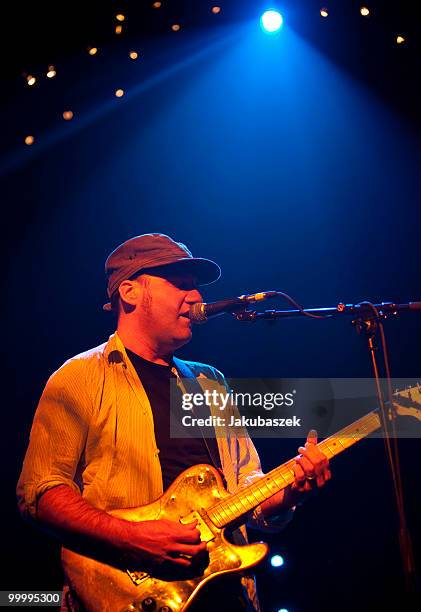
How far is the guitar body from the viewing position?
2.49m

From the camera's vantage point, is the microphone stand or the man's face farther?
the man's face

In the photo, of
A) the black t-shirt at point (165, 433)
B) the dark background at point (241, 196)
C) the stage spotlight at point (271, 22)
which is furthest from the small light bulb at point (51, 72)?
the black t-shirt at point (165, 433)

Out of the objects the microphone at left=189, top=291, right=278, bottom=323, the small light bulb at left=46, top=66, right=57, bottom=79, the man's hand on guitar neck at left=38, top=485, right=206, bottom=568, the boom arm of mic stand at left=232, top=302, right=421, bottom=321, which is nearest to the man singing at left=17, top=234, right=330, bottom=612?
the man's hand on guitar neck at left=38, top=485, right=206, bottom=568

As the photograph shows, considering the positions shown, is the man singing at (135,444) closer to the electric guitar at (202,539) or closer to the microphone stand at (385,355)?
the electric guitar at (202,539)

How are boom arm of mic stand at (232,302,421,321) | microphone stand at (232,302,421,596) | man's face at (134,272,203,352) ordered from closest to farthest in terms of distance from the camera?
microphone stand at (232,302,421,596)
boom arm of mic stand at (232,302,421,321)
man's face at (134,272,203,352)

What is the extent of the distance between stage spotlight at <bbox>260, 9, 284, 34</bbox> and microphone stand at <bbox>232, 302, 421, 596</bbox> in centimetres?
329

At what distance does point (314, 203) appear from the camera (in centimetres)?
511

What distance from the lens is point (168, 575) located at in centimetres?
255

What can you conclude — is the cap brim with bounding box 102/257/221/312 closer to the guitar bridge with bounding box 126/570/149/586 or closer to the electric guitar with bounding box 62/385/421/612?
the electric guitar with bounding box 62/385/421/612

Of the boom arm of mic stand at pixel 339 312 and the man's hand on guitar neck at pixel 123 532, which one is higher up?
the boom arm of mic stand at pixel 339 312

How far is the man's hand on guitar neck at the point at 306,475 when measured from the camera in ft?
9.34

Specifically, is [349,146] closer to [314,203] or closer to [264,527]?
[314,203]

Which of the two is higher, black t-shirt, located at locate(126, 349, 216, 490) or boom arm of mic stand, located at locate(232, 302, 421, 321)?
boom arm of mic stand, located at locate(232, 302, 421, 321)

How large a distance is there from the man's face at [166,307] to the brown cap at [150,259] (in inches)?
3.4
